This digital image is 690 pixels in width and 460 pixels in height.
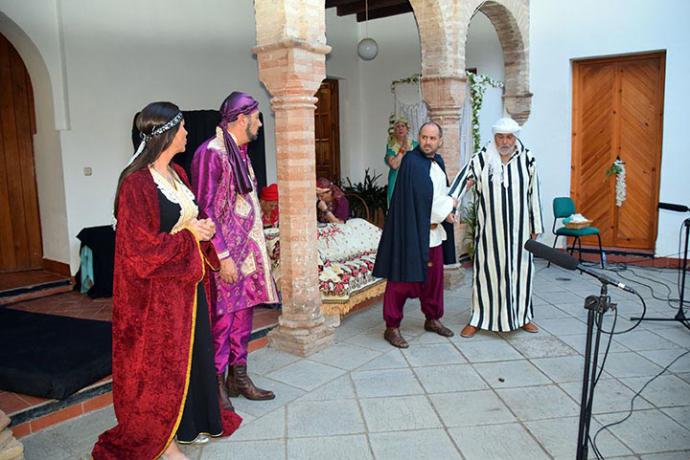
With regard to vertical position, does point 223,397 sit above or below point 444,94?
below

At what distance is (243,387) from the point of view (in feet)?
12.0

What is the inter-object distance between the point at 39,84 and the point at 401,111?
4.92 meters

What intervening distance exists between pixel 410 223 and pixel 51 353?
2657 millimetres

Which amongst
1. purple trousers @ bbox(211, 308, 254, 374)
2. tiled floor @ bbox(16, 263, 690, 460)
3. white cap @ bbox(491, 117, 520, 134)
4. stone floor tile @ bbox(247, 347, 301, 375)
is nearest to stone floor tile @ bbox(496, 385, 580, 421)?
tiled floor @ bbox(16, 263, 690, 460)

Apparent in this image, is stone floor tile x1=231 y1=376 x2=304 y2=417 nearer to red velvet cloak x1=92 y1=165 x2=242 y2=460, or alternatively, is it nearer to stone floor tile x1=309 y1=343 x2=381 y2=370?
stone floor tile x1=309 y1=343 x2=381 y2=370

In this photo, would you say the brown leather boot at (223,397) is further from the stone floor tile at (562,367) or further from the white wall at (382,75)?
the white wall at (382,75)

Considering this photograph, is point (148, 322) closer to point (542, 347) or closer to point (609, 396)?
point (609, 396)

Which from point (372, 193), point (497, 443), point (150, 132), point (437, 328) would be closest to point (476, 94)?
point (372, 193)

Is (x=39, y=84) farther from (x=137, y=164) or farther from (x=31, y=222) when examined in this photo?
(x=137, y=164)

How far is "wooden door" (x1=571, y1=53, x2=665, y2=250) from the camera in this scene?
24.6 ft

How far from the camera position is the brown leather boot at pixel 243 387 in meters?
3.66

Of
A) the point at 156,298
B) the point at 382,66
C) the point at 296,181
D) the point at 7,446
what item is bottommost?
the point at 7,446

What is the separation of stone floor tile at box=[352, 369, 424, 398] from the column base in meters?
0.51

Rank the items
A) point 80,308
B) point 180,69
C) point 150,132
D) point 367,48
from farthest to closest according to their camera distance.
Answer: point 367,48 → point 180,69 → point 80,308 → point 150,132
